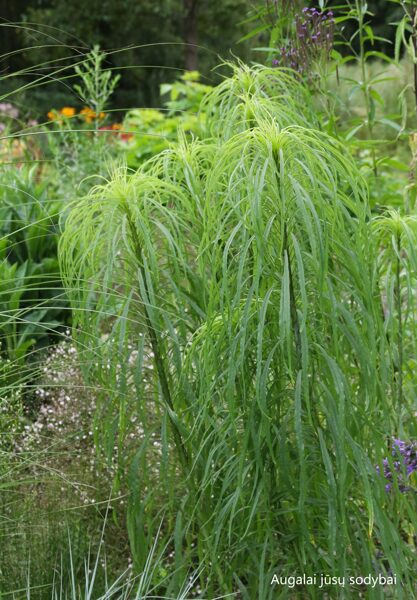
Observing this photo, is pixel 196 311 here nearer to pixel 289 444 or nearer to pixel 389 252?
pixel 289 444

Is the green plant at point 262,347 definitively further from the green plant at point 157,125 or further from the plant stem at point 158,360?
the green plant at point 157,125

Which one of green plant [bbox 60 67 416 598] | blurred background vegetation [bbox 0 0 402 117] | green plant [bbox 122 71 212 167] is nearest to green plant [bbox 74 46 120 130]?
green plant [bbox 122 71 212 167]

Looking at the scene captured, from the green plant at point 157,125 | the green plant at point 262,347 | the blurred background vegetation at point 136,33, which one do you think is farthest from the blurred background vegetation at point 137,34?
the green plant at point 262,347

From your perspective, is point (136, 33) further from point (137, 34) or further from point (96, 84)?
point (96, 84)

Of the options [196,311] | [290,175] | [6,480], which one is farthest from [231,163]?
[6,480]

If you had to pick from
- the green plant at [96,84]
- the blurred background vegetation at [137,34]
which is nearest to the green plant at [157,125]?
the green plant at [96,84]

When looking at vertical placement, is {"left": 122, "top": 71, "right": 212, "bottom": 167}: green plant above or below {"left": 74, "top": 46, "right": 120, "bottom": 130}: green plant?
below

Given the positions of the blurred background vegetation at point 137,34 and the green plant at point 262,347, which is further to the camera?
the blurred background vegetation at point 137,34

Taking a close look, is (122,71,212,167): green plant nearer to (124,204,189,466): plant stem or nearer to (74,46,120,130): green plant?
(74,46,120,130): green plant

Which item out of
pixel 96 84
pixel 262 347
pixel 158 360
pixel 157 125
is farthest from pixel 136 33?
pixel 262 347

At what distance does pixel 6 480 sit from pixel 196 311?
0.73 meters

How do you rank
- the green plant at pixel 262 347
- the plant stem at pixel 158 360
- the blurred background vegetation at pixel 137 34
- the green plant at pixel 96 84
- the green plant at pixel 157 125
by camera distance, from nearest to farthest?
the green plant at pixel 262 347
the plant stem at pixel 158 360
the green plant at pixel 96 84
the green plant at pixel 157 125
the blurred background vegetation at pixel 137 34

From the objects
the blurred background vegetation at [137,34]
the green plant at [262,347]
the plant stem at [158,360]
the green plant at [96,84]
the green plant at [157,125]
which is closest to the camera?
the green plant at [262,347]

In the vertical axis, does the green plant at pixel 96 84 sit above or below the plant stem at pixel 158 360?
above
